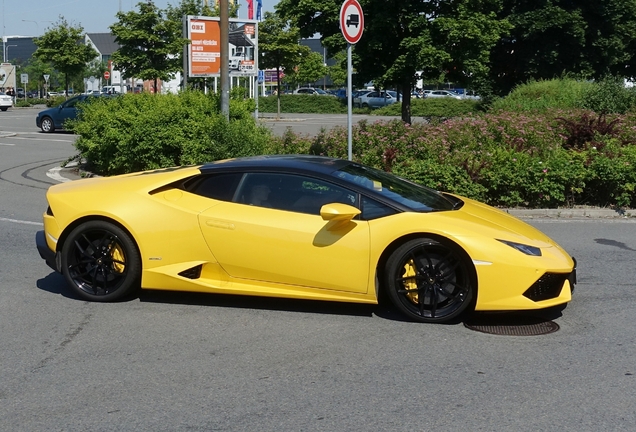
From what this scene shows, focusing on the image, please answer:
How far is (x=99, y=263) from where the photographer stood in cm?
669

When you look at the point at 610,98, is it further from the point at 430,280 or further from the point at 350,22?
the point at 430,280

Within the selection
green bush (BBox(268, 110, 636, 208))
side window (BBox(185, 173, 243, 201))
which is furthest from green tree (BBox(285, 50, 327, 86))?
side window (BBox(185, 173, 243, 201))

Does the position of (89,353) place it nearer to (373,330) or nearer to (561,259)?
(373,330)

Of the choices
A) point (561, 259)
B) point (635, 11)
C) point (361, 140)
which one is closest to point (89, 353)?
point (561, 259)

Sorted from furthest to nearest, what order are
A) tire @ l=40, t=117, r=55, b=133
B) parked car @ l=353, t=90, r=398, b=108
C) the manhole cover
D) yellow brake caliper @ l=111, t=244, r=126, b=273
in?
parked car @ l=353, t=90, r=398, b=108, tire @ l=40, t=117, r=55, b=133, yellow brake caliper @ l=111, t=244, r=126, b=273, the manhole cover

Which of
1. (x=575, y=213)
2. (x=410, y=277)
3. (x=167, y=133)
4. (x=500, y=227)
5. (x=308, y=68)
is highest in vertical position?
(x=308, y=68)

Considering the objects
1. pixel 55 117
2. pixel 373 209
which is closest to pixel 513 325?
pixel 373 209

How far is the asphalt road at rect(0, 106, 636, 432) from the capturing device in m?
4.40

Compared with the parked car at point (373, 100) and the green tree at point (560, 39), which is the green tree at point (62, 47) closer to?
the parked car at point (373, 100)

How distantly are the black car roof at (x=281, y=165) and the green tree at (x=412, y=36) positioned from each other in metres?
15.1

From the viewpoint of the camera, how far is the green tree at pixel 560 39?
103 ft

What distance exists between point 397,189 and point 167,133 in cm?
791

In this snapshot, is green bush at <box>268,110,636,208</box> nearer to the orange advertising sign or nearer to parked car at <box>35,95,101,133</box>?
the orange advertising sign

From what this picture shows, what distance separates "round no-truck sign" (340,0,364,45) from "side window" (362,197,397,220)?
5.81 metres
